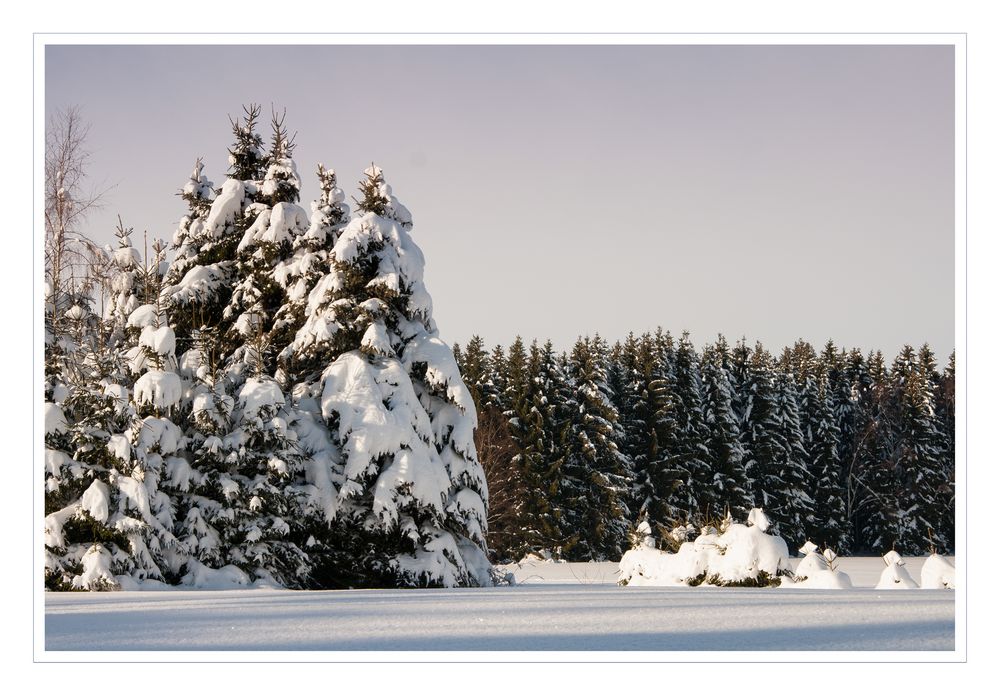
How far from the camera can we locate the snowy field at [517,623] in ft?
25.6

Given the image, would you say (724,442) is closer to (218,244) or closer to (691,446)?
(691,446)

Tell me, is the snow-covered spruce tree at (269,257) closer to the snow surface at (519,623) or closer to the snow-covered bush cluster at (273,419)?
the snow-covered bush cluster at (273,419)

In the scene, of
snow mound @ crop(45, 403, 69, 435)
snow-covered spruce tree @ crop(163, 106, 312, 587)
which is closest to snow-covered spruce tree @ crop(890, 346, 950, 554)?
snow-covered spruce tree @ crop(163, 106, 312, 587)

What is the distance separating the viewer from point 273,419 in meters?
16.8

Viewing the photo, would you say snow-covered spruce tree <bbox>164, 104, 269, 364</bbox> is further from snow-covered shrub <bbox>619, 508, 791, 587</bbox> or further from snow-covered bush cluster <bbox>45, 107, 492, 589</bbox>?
snow-covered shrub <bbox>619, 508, 791, 587</bbox>

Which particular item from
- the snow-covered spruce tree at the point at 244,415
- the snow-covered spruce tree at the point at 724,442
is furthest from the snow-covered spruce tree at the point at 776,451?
the snow-covered spruce tree at the point at 244,415

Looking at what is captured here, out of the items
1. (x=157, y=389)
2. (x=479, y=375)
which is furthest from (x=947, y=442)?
(x=157, y=389)

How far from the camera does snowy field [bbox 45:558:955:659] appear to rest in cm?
782

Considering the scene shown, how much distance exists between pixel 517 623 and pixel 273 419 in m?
8.87

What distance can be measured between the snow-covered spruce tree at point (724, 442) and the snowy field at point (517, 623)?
37.2 m

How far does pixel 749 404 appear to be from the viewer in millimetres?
51938
